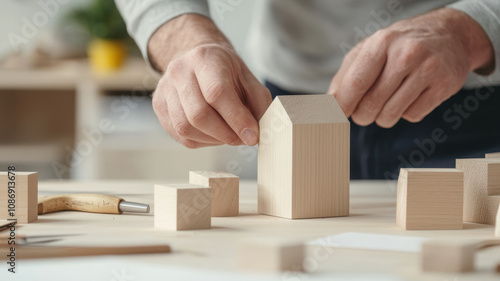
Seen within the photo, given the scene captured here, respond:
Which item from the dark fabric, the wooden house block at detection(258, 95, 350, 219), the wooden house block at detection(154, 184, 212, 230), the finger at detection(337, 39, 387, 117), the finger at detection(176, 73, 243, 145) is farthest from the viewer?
the dark fabric

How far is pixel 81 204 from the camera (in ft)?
3.70

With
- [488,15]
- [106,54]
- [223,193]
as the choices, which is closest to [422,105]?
[488,15]

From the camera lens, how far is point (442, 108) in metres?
1.84

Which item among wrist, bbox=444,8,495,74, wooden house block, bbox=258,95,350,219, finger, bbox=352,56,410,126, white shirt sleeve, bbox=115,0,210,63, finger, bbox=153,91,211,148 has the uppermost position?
white shirt sleeve, bbox=115,0,210,63

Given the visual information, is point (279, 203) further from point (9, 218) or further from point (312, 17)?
point (312, 17)

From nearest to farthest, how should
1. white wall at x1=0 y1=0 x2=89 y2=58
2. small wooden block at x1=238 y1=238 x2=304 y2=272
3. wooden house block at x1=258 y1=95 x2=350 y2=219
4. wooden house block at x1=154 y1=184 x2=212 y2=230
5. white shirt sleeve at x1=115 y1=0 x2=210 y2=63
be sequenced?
1. small wooden block at x1=238 y1=238 x2=304 y2=272
2. wooden house block at x1=154 y1=184 x2=212 y2=230
3. wooden house block at x1=258 y1=95 x2=350 y2=219
4. white shirt sleeve at x1=115 y1=0 x2=210 y2=63
5. white wall at x1=0 y1=0 x2=89 y2=58

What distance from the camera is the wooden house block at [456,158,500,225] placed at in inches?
40.5

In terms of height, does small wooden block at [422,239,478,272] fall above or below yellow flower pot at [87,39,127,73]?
below

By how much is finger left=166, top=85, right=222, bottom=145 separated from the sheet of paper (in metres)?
0.46

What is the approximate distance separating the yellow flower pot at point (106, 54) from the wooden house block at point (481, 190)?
7.89ft

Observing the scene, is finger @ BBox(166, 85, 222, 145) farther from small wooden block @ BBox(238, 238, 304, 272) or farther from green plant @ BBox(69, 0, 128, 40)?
green plant @ BBox(69, 0, 128, 40)

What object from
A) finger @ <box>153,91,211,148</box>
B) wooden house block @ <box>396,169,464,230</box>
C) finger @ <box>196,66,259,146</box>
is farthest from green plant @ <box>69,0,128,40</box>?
wooden house block @ <box>396,169,464,230</box>

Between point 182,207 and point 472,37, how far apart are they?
3.06 feet

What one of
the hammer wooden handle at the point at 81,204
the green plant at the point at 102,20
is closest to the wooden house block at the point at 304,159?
the hammer wooden handle at the point at 81,204
